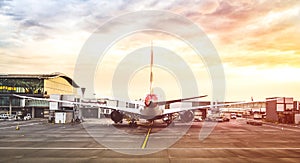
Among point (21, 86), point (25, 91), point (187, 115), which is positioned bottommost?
point (187, 115)

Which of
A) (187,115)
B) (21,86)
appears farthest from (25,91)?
(187,115)

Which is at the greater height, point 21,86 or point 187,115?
point 21,86

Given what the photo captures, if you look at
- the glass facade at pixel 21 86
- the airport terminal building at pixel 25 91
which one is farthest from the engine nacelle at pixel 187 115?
the glass facade at pixel 21 86

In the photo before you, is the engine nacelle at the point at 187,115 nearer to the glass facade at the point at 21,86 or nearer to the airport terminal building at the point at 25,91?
the airport terminal building at the point at 25,91

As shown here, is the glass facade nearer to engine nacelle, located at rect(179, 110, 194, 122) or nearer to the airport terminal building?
the airport terminal building

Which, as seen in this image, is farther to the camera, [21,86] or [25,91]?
[21,86]

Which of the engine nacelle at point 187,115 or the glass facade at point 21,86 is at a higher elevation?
the glass facade at point 21,86

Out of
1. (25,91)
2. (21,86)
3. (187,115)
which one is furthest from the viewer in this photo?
(21,86)

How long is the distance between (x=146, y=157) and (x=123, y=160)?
182 cm

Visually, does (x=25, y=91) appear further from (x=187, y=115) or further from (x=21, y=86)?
(x=187, y=115)

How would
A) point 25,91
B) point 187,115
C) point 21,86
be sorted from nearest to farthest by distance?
1. point 187,115
2. point 25,91
3. point 21,86

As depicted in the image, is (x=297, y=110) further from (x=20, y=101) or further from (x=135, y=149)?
(x=20, y=101)

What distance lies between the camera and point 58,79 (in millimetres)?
128625

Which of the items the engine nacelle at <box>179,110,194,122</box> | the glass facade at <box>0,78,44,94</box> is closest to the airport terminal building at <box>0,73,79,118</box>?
the glass facade at <box>0,78,44,94</box>
